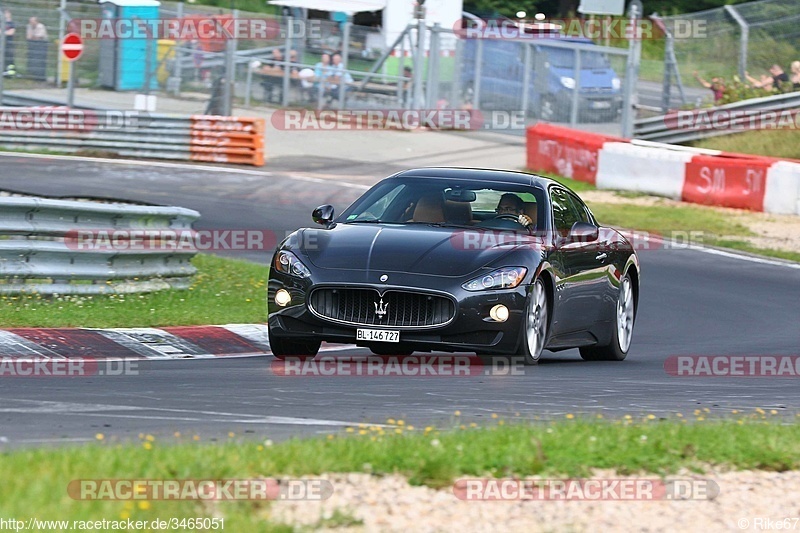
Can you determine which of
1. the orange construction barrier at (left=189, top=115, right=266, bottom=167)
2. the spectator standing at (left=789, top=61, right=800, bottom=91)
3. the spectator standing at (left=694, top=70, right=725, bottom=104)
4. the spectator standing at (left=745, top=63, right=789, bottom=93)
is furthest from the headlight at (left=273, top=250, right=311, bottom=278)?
the spectator standing at (left=694, top=70, right=725, bottom=104)

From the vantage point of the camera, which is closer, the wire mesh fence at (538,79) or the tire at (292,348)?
the tire at (292,348)

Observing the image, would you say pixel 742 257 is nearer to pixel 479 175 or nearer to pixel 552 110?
pixel 479 175

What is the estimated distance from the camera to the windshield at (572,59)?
105 ft

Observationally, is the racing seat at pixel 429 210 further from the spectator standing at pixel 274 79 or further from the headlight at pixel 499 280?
the spectator standing at pixel 274 79

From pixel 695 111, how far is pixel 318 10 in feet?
45.6

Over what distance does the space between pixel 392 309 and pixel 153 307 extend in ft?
10.7

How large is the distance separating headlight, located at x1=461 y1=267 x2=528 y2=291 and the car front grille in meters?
0.22

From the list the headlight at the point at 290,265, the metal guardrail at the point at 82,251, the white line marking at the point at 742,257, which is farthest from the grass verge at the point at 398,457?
the white line marking at the point at 742,257

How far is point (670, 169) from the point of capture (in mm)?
24422

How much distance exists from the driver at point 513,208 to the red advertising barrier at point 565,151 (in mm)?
15213

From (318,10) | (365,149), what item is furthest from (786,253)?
(318,10)

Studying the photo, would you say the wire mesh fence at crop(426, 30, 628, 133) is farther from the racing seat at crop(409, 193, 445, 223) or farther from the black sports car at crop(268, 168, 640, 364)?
the racing seat at crop(409, 193, 445, 223)

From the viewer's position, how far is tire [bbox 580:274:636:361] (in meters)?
11.8

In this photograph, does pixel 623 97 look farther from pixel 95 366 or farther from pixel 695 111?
pixel 95 366
